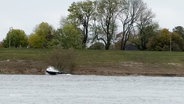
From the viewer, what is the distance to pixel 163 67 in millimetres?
118875

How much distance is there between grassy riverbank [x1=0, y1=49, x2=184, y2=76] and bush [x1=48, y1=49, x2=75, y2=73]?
2.67 m

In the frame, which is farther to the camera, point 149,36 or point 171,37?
point 171,37

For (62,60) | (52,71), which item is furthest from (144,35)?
(52,71)

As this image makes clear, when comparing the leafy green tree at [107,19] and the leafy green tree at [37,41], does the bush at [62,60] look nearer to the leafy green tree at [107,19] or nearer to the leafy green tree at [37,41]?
the leafy green tree at [107,19]

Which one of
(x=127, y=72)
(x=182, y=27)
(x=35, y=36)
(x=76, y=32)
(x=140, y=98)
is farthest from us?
(x=182, y=27)

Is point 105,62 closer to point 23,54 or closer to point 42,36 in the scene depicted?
point 23,54

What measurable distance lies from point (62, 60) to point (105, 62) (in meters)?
18.6

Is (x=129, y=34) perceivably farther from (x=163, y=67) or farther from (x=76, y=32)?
(x=163, y=67)

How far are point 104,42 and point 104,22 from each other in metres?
5.59

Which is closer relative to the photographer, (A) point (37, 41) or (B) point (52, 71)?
(B) point (52, 71)

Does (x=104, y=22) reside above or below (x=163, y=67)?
above

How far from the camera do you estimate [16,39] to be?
17775cm

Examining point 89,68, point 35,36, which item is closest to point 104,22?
point 35,36

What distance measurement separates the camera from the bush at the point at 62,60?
334ft
